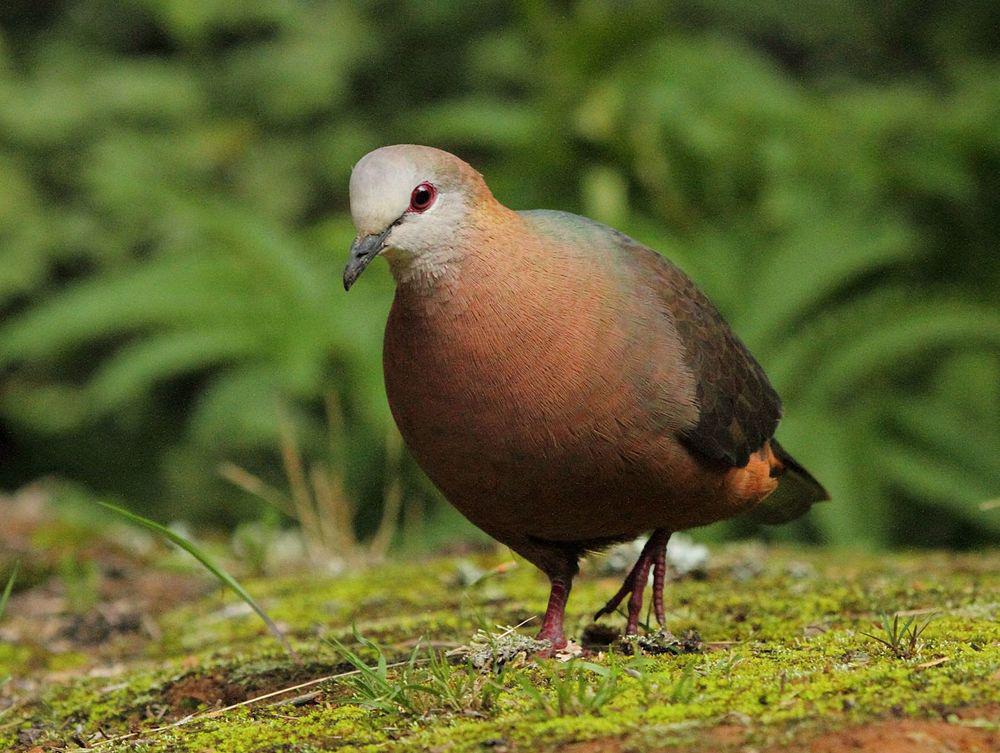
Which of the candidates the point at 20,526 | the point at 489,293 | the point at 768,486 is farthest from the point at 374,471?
the point at 489,293

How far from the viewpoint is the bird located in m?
3.13

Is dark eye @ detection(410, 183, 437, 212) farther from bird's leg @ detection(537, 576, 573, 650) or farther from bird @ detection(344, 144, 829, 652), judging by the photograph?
bird's leg @ detection(537, 576, 573, 650)

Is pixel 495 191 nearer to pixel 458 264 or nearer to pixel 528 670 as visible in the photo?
pixel 458 264

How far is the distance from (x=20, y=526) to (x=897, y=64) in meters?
6.84

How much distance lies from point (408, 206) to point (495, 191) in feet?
13.2

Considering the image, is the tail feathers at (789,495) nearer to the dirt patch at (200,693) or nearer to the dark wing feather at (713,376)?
the dark wing feather at (713,376)

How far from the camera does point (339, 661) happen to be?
352 centimetres

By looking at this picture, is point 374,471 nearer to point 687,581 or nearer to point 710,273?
point 710,273

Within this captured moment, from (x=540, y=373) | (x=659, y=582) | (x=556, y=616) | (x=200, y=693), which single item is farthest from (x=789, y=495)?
(x=200, y=693)

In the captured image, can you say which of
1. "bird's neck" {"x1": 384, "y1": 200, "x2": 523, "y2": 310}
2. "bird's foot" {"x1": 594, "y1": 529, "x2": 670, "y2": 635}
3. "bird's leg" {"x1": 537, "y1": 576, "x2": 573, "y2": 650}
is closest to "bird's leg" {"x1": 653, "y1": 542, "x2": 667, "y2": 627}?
"bird's foot" {"x1": 594, "y1": 529, "x2": 670, "y2": 635}

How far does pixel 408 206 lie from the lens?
3.33 meters

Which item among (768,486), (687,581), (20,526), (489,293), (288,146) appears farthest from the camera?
(288,146)

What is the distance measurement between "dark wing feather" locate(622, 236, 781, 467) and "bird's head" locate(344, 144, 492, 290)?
58 cm

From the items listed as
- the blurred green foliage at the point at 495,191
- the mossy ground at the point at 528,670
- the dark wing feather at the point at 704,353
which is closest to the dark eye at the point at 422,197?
the dark wing feather at the point at 704,353
